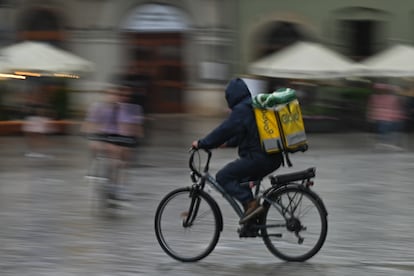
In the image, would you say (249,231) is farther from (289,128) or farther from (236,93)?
(236,93)

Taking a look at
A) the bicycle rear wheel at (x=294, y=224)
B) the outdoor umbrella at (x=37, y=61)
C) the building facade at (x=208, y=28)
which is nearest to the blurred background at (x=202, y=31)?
the building facade at (x=208, y=28)

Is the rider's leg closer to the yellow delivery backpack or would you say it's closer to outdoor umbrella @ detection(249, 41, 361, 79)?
the yellow delivery backpack

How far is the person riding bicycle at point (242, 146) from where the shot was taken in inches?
333

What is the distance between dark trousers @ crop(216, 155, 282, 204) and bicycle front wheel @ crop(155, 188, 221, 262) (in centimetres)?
22

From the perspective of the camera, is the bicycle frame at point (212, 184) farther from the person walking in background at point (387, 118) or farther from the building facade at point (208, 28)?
the building facade at point (208, 28)

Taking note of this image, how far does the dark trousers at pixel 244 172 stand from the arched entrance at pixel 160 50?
20.6 m

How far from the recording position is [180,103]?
29875 mm

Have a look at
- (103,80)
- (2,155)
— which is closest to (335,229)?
(2,155)

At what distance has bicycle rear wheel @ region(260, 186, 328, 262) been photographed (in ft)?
27.6

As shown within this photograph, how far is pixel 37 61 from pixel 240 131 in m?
16.2

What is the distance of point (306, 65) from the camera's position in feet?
79.9

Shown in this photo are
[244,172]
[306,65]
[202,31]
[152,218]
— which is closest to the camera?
[244,172]

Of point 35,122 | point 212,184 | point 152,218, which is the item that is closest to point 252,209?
point 212,184

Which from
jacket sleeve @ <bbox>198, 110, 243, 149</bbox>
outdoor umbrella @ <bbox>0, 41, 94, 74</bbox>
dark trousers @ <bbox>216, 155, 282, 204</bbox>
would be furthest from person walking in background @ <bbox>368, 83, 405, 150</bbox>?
jacket sleeve @ <bbox>198, 110, 243, 149</bbox>
